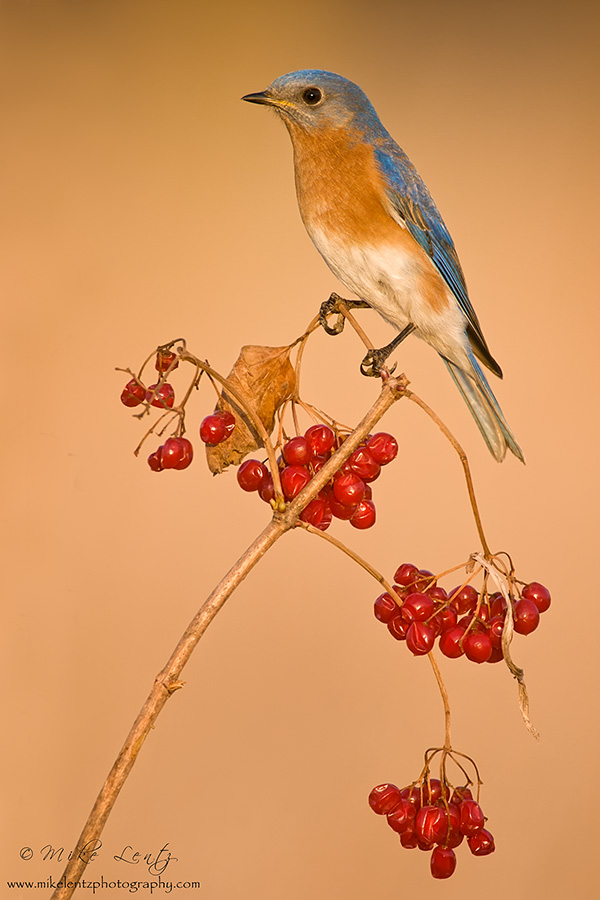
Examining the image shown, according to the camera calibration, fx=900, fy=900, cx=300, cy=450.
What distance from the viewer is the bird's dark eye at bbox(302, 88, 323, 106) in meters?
1.18

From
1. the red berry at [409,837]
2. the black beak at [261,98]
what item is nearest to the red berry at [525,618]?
the red berry at [409,837]

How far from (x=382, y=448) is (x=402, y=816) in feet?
1.10

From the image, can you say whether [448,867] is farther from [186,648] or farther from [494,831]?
[494,831]

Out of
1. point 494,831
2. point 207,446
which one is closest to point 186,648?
point 207,446

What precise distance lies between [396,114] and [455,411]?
70cm

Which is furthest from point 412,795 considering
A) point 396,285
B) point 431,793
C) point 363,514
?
point 396,285

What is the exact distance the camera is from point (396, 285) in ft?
4.00

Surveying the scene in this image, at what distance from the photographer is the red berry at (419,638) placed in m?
0.77

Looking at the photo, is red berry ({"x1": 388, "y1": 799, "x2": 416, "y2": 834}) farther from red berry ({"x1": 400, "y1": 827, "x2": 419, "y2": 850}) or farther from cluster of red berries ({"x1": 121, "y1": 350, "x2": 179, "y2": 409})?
cluster of red berries ({"x1": 121, "y1": 350, "x2": 179, "y2": 409})

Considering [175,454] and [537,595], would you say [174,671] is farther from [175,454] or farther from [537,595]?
[537,595]

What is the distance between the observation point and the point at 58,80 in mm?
1926

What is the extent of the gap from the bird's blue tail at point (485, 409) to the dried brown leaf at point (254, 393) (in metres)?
0.43

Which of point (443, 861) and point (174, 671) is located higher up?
point (174, 671)

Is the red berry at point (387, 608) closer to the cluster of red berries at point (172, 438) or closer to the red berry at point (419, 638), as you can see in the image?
the red berry at point (419, 638)
